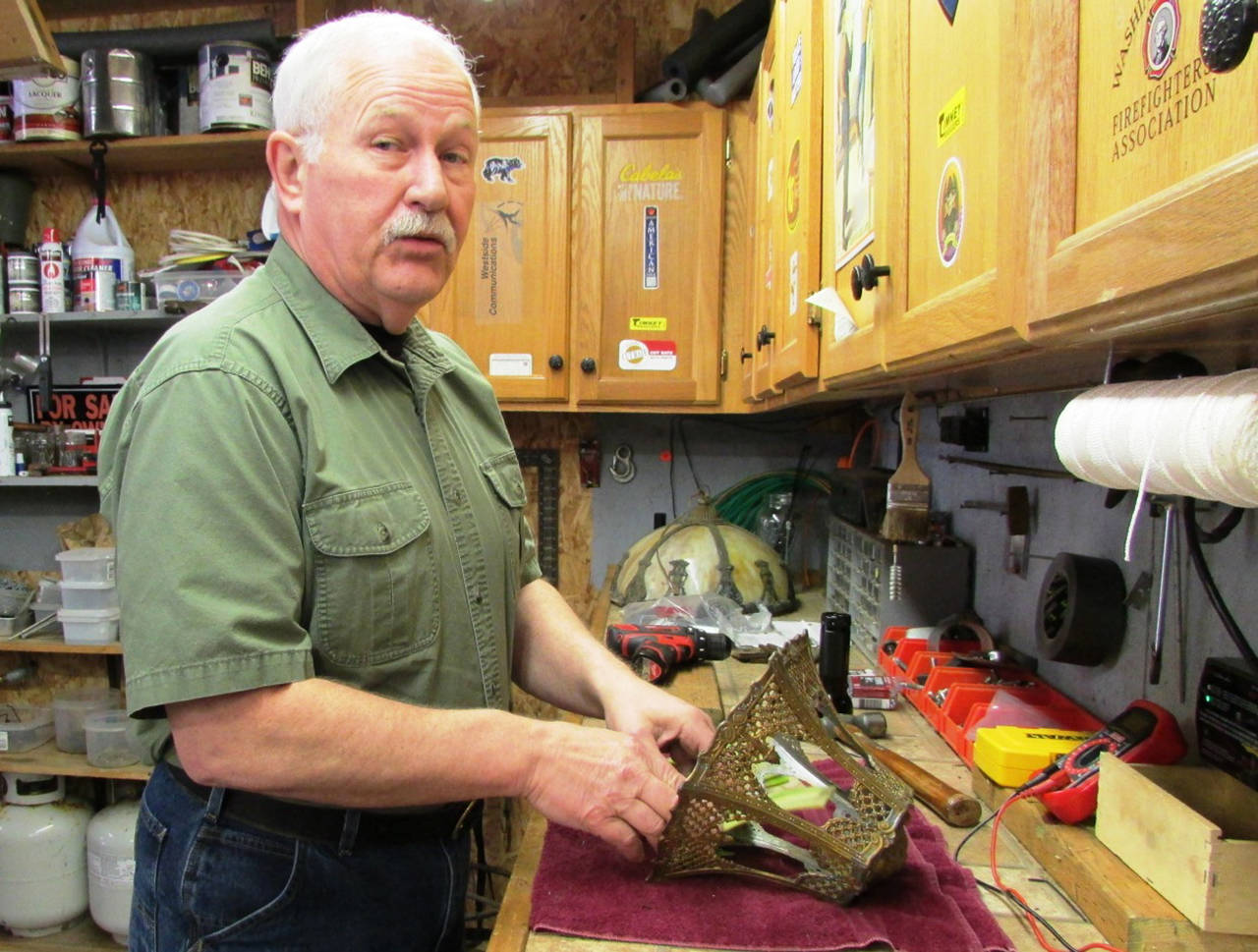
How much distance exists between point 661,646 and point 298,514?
99 centimetres

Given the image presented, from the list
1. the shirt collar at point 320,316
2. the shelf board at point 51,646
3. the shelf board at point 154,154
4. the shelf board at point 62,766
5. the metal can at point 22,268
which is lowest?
the shelf board at point 62,766

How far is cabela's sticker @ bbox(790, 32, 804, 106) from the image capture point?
5.08 ft

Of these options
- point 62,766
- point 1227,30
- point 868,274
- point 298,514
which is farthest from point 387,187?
point 62,766

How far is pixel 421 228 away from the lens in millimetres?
976

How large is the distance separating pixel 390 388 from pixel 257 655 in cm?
38

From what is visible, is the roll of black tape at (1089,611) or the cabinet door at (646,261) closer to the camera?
the roll of black tape at (1089,611)

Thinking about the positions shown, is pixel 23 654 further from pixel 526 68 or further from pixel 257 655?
pixel 257 655

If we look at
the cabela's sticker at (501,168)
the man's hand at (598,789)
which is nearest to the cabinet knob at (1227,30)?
the man's hand at (598,789)

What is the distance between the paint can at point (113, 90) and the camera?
2557mm

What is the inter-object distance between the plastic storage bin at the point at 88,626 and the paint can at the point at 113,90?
1.43m

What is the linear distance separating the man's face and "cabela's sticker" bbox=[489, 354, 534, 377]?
1579 millimetres

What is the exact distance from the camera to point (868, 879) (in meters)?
0.84

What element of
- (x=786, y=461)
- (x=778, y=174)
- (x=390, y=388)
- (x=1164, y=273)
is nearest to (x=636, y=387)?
(x=786, y=461)

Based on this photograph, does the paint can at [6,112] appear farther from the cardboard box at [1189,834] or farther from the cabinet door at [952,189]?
the cardboard box at [1189,834]
